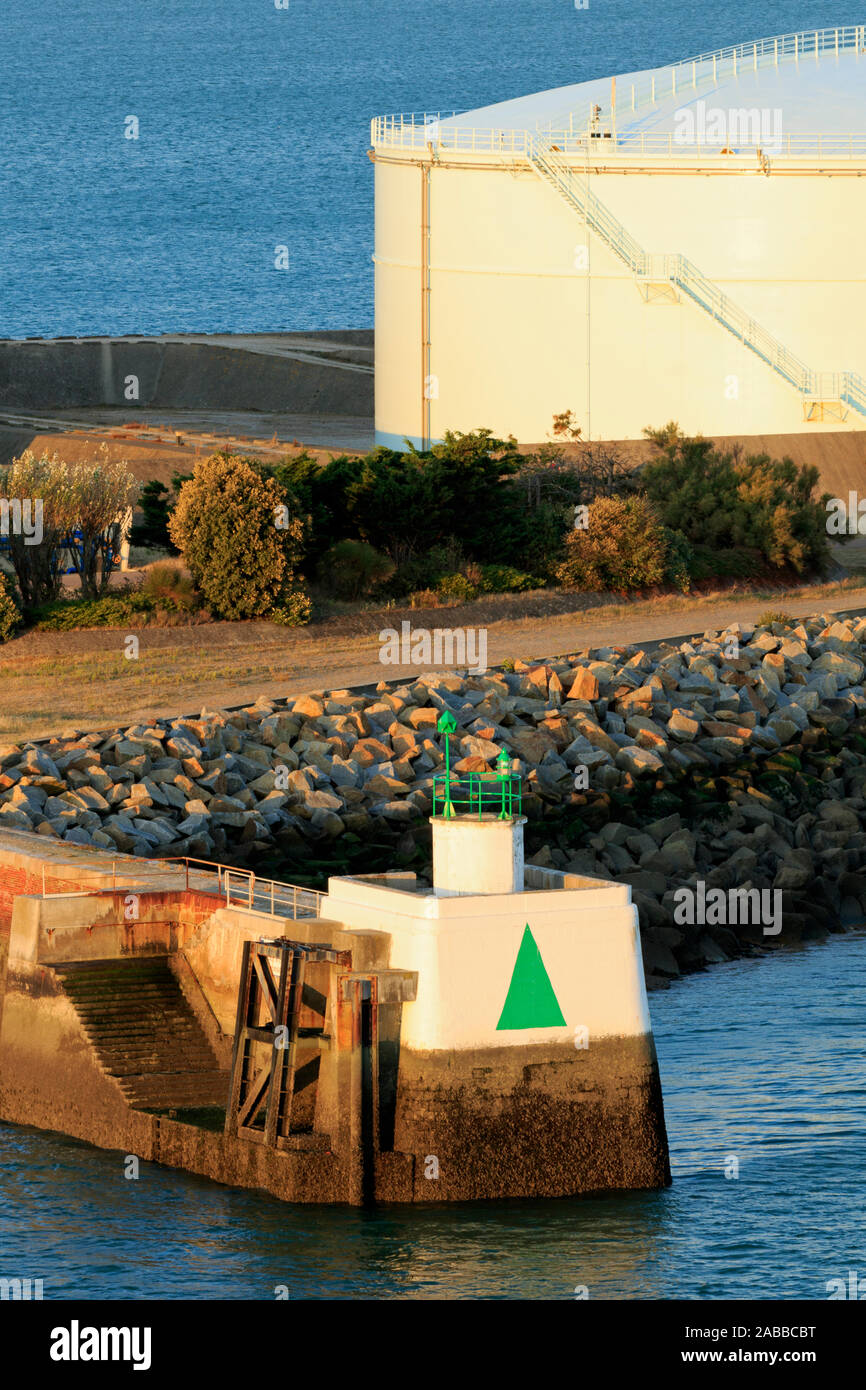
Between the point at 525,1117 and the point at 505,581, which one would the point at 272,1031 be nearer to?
the point at 525,1117

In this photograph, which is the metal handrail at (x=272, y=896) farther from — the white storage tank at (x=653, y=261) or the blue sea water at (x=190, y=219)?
the blue sea water at (x=190, y=219)

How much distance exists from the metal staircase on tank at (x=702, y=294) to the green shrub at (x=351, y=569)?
1305 cm

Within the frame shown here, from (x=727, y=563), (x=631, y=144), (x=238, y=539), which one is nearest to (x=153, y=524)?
(x=238, y=539)

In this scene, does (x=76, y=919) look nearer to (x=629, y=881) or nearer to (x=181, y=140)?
(x=629, y=881)

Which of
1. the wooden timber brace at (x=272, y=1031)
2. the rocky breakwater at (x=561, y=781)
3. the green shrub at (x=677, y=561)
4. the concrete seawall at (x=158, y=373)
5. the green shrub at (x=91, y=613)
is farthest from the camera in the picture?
the concrete seawall at (x=158, y=373)

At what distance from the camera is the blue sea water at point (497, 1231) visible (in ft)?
60.8

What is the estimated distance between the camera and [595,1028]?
19.8 metres

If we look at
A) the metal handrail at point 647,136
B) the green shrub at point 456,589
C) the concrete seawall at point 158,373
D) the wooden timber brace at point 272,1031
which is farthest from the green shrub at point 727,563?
the concrete seawall at point 158,373

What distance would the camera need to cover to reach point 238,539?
3991 centimetres

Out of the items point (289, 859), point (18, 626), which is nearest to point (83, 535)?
point (18, 626)

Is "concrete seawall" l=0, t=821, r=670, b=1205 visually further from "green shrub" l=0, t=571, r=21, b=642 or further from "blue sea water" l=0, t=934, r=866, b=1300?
"green shrub" l=0, t=571, r=21, b=642

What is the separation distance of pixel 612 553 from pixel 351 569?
5383mm

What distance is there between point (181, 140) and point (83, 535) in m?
155

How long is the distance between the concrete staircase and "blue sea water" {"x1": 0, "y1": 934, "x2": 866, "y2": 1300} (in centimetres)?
73
